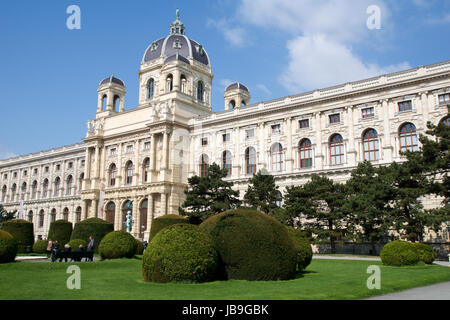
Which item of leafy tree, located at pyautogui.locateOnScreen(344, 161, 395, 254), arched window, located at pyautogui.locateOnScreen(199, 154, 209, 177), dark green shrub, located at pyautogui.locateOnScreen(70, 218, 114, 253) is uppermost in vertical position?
arched window, located at pyautogui.locateOnScreen(199, 154, 209, 177)

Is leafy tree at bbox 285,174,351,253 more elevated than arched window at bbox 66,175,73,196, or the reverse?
arched window at bbox 66,175,73,196

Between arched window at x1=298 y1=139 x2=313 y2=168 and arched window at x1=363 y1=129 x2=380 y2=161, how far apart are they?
A: 18.6 feet

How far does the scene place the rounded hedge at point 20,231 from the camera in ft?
111

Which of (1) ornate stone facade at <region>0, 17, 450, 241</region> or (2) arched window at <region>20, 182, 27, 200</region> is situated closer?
(1) ornate stone facade at <region>0, 17, 450, 241</region>

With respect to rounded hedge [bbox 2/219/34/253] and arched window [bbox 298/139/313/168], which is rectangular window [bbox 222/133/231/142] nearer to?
arched window [bbox 298/139/313/168]

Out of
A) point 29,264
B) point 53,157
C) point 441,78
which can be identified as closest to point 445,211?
point 441,78

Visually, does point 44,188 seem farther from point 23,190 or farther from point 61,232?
point 61,232

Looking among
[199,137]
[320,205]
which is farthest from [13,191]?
[320,205]

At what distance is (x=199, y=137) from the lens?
51.8 metres

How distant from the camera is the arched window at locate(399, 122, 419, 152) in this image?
1407 inches

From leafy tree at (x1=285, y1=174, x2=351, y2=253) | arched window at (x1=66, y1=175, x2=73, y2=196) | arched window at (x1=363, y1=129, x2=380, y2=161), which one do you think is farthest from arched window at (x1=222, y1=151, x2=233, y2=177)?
arched window at (x1=66, y1=175, x2=73, y2=196)

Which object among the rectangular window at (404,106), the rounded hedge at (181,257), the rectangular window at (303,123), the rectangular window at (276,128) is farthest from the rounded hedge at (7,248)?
the rectangular window at (404,106)

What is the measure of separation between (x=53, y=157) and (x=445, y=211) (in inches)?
Answer: 2538

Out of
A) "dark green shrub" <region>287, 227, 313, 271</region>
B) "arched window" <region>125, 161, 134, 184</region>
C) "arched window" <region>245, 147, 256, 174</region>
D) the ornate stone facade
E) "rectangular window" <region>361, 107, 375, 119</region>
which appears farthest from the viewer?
"arched window" <region>125, 161, 134, 184</region>
